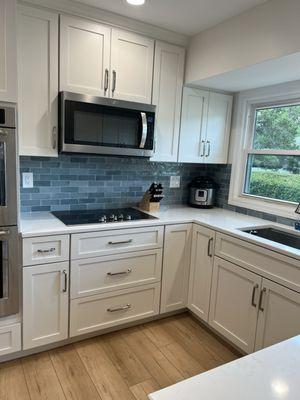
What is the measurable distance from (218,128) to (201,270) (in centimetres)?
136

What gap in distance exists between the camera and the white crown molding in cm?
203

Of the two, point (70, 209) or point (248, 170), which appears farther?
point (248, 170)

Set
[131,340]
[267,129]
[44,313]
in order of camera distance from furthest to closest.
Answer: [267,129] → [131,340] → [44,313]

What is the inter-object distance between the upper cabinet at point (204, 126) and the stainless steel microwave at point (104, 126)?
1.40ft

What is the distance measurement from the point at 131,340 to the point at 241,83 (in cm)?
226

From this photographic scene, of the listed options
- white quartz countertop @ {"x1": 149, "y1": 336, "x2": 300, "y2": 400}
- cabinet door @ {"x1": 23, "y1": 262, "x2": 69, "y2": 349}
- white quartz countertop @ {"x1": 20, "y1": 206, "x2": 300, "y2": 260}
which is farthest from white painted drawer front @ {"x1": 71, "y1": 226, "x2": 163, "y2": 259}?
white quartz countertop @ {"x1": 149, "y1": 336, "x2": 300, "y2": 400}

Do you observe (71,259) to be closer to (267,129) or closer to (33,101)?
(33,101)

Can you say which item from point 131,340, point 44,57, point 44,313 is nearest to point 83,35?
point 44,57

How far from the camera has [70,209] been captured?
8.49ft

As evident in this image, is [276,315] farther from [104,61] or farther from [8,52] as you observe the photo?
[8,52]

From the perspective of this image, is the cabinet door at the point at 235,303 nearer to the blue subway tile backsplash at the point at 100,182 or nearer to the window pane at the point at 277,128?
the blue subway tile backsplash at the point at 100,182

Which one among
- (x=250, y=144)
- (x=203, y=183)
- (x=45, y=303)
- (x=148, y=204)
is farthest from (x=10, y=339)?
(x=250, y=144)

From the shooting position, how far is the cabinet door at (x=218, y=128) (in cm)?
286

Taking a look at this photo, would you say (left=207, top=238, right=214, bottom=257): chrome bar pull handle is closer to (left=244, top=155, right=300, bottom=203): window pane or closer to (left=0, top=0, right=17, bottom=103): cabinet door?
(left=244, top=155, right=300, bottom=203): window pane
